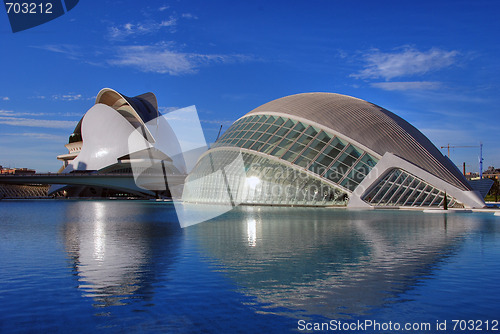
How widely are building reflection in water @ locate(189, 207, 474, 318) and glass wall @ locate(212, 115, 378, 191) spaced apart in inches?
595

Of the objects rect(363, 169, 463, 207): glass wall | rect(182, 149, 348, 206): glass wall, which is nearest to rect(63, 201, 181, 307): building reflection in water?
rect(363, 169, 463, 207): glass wall

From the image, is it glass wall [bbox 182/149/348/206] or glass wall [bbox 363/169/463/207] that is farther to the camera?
glass wall [bbox 182/149/348/206]

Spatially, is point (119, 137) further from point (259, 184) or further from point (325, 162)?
point (325, 162)

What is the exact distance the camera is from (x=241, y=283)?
9.22 meters

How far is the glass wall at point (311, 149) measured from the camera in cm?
3506

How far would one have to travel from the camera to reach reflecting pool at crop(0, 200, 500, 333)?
7.02 metres

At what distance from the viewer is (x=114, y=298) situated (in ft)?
26.7

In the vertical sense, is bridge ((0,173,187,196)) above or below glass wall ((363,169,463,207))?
above

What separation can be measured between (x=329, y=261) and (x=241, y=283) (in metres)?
3.21

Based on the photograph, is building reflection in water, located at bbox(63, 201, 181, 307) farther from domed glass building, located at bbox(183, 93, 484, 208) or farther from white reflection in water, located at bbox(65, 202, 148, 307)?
A: domed glass building, located at bbox(183, 93, 484, 208)

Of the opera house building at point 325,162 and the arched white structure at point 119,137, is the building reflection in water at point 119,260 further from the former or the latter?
the arched white structure at point 119,137

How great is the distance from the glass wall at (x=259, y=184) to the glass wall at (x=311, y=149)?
798mm

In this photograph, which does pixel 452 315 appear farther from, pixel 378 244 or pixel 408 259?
pixel 378 244

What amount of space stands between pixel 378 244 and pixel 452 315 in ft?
25.0
